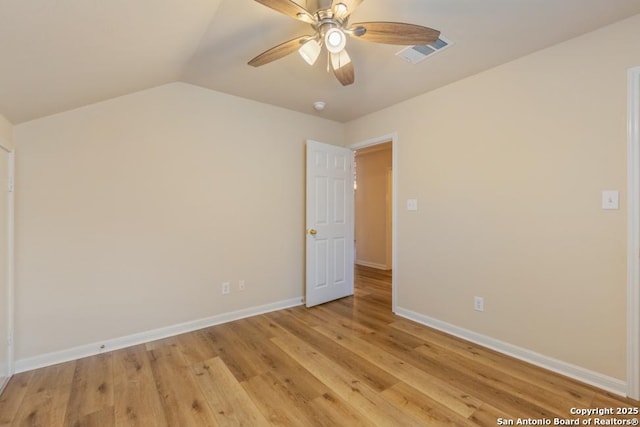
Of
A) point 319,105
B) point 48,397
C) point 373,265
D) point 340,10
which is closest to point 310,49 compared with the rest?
point 340,10

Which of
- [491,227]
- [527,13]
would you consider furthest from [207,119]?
[491,227]

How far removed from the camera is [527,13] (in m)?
1.74

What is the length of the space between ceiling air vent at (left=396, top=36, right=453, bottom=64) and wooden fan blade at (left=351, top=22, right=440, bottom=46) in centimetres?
57

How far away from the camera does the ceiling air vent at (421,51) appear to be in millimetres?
2061

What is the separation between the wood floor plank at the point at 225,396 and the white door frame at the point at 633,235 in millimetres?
2281

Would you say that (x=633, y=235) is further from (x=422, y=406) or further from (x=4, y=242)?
(x=4, y=242)

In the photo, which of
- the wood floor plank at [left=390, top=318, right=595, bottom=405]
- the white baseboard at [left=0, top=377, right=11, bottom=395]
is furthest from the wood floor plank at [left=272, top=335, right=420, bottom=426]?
the white baseboard at [left=0, top=377, right=11, bottom=395]

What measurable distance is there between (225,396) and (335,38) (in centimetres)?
228

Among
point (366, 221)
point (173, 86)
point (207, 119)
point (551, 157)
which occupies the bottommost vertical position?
point (366, 221)

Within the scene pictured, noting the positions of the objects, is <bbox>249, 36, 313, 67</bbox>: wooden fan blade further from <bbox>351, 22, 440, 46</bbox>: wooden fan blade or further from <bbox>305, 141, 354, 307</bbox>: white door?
<bbox>305, 141, 354, 307</bbox>: white door

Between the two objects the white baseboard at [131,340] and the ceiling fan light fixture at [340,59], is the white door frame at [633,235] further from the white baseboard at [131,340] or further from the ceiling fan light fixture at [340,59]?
the white baseboard at [131,340]

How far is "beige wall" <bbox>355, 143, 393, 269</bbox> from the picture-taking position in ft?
18.6

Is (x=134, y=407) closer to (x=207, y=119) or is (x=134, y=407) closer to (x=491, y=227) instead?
(x=207, y=119)

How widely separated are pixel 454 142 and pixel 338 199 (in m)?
1.56
